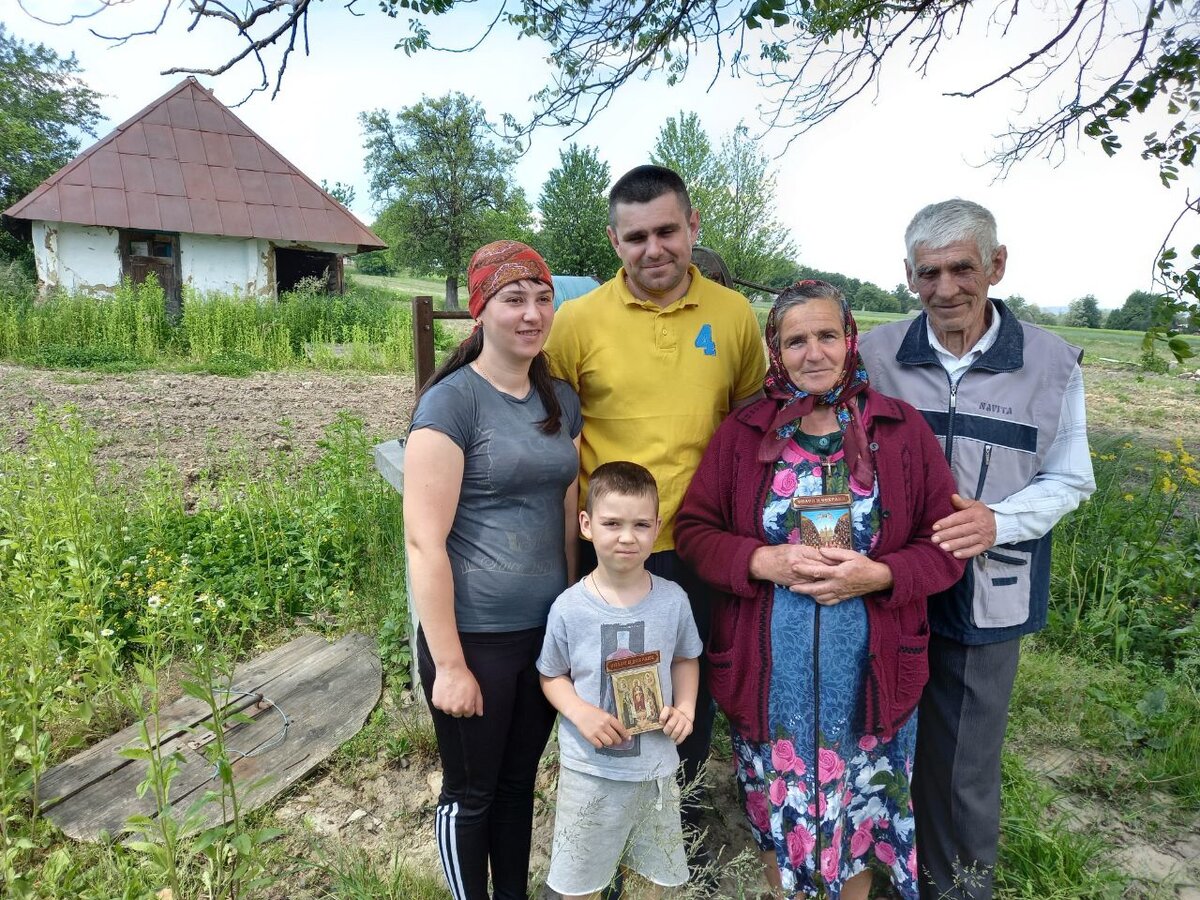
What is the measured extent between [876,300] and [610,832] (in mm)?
44362

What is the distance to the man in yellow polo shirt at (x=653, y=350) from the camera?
2.12 meters

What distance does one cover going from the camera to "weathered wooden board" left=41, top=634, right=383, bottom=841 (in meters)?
2.69

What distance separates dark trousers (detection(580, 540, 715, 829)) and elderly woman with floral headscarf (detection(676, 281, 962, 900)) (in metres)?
0.22

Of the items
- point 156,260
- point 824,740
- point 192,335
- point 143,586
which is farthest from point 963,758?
point 156,260

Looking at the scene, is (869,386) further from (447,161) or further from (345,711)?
(447,161)

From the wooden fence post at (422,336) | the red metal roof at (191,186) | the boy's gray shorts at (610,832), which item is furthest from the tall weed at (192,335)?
Answer: the boy's gray shorts at (610,832)

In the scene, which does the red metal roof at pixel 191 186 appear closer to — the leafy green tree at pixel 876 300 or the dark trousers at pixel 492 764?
the dark trousers at pixel 492 764

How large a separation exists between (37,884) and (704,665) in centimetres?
223

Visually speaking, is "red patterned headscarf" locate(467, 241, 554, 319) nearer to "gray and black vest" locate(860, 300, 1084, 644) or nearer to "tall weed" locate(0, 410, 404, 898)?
"gray and black vest" locate(860, 300, 1084, 644)

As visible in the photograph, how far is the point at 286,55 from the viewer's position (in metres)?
3.35

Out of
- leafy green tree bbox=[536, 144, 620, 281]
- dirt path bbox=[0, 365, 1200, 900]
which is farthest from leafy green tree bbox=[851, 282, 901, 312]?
dirt path bbox=[0, 365, 1200, 900]

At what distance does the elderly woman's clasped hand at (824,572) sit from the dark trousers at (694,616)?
41cm

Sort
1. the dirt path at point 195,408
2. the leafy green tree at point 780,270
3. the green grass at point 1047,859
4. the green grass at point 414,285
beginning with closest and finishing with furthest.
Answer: the green grass at point 1047,859
the dirt path at point 195,408
the green grass at point 414,285
the leafy green tree at point 780,270

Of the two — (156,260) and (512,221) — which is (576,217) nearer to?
(512,221)
